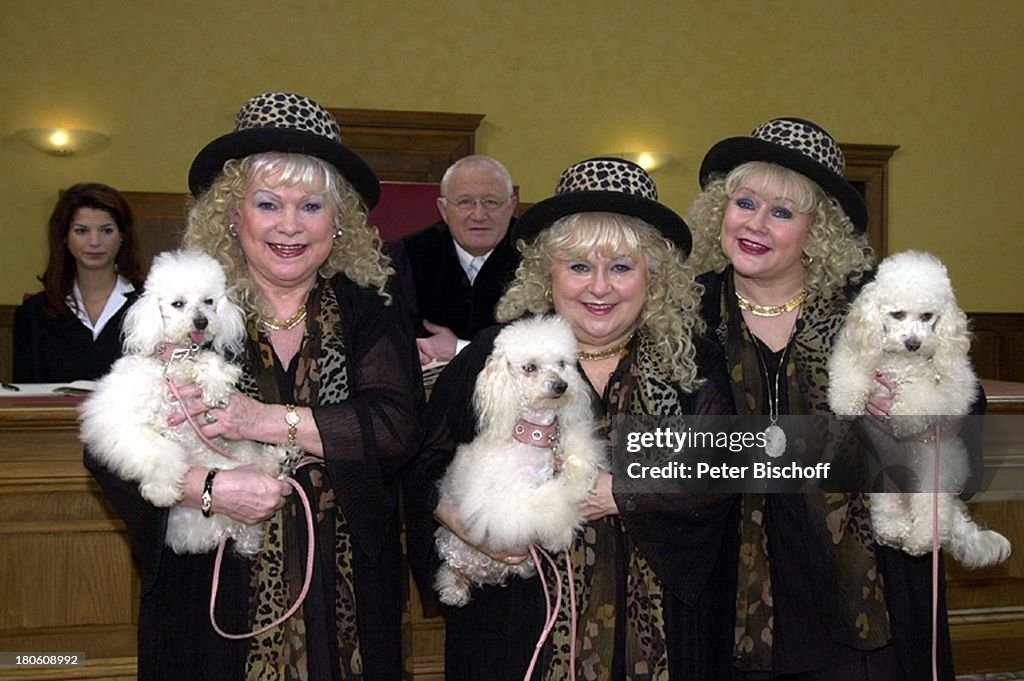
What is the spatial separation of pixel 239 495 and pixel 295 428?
0.17 m

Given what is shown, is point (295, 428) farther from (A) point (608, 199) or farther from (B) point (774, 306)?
(B) point (774, 306)

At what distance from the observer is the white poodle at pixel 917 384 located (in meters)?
2.27

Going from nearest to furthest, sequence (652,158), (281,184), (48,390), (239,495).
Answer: (239,495)
(281,184)
(48,390)
(652,158)

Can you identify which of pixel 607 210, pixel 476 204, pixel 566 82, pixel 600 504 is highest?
pixel 566 82

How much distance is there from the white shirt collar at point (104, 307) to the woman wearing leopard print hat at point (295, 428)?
1.99 metres

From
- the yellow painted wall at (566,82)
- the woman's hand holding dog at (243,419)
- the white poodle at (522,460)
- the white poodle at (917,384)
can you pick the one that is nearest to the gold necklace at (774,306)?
the white poodle at (917,384)

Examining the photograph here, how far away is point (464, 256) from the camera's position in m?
5.11

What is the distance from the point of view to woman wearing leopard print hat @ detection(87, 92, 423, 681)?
2.03 m

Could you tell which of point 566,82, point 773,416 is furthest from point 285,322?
point 566,82

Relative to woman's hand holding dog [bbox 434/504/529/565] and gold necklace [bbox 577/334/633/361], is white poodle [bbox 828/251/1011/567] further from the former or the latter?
woman's hand holding dog [bbox 434/504/529/565]

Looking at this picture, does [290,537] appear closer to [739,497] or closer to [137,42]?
[739,497]

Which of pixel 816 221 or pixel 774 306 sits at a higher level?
pixel 816 221

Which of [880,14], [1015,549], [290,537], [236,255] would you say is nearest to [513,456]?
[290,537]

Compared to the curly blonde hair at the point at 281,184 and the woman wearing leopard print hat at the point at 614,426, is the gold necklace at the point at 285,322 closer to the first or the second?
the curly blonde hair at the point at 281,184
